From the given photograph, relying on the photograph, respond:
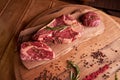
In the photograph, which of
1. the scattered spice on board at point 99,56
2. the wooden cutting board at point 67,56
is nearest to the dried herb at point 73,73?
the wooden cutting board at point 67,56

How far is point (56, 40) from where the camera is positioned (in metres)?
1.38

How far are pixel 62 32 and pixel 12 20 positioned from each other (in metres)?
0.52

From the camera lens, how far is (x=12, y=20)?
172 centimetres

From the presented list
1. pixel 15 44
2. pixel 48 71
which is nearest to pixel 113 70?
pixel 48 71

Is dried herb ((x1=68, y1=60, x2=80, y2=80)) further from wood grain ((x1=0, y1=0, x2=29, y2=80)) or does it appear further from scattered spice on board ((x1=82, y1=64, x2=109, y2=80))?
wood grain ((x1=0, y1=0, x2=29, y2=80))

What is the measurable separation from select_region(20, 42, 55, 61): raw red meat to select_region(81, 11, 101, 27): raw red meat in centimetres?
33

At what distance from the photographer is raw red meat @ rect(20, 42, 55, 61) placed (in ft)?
4.24

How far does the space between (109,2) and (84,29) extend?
713 millimetres

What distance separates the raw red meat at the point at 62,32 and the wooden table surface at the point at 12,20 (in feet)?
0.80

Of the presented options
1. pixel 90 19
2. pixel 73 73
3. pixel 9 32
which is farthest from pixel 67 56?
pixel 9 32

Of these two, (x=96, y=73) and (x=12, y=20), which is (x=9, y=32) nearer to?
(x=12, y=20)

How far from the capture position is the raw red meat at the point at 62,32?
1.37m

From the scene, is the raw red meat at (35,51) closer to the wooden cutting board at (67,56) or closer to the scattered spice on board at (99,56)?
the wooden cutting board at (67,56)

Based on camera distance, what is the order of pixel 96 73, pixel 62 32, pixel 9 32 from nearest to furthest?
pixel 96 73 → pixel 62 32 → pixel 9 32
